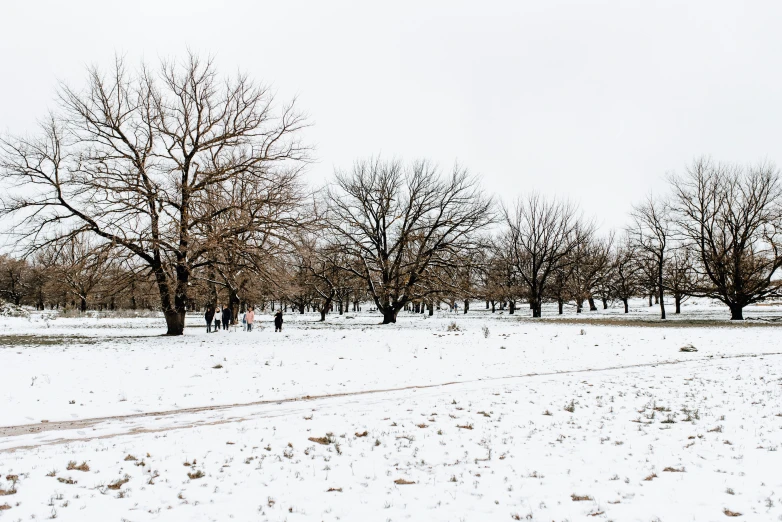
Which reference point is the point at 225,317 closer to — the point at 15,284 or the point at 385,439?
the point at 385,439

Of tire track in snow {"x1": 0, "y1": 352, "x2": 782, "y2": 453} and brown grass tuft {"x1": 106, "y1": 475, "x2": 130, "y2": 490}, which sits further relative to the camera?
tire track in snow {"x1": 0, "y1": 352, "x2": 782, "y2": 453}

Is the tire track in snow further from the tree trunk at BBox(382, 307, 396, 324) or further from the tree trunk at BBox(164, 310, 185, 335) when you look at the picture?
the tree trunk at BBox(382, 307, 396, 324)

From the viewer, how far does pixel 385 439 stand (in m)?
7.15

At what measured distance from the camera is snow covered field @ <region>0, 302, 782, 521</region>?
4.79 meters

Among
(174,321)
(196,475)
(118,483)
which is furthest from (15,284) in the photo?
(196,475)

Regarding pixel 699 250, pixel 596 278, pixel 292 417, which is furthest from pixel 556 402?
pixel 596 278

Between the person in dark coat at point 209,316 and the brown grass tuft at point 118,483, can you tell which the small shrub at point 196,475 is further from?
the person in dark coat at point 209,316

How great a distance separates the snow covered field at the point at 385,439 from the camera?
4786 millimetres

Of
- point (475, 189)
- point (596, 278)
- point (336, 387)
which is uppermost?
point (475, 189)

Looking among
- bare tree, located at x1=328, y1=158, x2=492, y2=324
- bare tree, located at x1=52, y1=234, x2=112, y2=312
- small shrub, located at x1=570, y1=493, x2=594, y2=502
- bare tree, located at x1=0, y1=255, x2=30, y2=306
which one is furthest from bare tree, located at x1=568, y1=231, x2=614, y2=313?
bare tree, located at x1=0, y1=255, x2=30, y2=306

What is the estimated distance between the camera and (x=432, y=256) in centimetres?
3406

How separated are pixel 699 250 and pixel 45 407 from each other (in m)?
46.6

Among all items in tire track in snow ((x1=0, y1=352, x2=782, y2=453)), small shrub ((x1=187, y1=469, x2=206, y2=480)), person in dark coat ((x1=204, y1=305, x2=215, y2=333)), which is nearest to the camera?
small shrub ((x1=187, y1=469, x2=206, y2=480))

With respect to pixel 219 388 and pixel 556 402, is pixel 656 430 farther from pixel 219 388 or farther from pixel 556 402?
pixel 219 388
